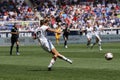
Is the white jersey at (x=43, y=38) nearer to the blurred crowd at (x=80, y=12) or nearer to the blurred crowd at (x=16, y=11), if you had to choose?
the blurred crowd at (x=80, y=12)

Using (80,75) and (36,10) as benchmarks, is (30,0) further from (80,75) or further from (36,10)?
(80,75)

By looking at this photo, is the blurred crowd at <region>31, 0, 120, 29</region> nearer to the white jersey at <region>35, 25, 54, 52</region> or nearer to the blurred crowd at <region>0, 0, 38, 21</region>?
the blurred crowd at <region>0, 0, 38, 21</region>

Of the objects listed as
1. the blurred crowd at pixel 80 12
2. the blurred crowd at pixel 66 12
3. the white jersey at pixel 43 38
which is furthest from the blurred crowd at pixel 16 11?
the white jersey at pixel 43 38

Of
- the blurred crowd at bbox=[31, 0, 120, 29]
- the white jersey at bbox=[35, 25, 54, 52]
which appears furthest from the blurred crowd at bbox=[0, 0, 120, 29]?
the white jersey at bbox=[35, 25, 54, 52]

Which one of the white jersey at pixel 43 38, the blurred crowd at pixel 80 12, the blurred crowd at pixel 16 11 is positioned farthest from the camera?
the blurred crowd at pixel 16 11

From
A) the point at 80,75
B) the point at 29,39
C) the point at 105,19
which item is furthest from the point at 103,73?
the point at 105,19

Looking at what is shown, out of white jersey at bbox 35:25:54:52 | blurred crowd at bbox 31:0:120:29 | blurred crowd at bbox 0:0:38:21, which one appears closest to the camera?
white jersey at bbox 35:25:54:52

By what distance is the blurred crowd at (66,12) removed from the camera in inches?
2269

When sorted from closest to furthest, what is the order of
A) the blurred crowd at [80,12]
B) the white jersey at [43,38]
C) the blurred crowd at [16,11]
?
the white jersey at [43,38] < the blurred crowd at [80,12] < the blurred crowd at [16,11]

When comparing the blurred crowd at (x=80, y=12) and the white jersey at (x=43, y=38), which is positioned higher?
the white jersey at (x=43, y=38)

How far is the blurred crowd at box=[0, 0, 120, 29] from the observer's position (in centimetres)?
5762

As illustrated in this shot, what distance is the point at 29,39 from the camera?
53656mm

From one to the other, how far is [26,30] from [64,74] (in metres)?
37.8

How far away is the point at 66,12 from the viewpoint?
5941 cm
